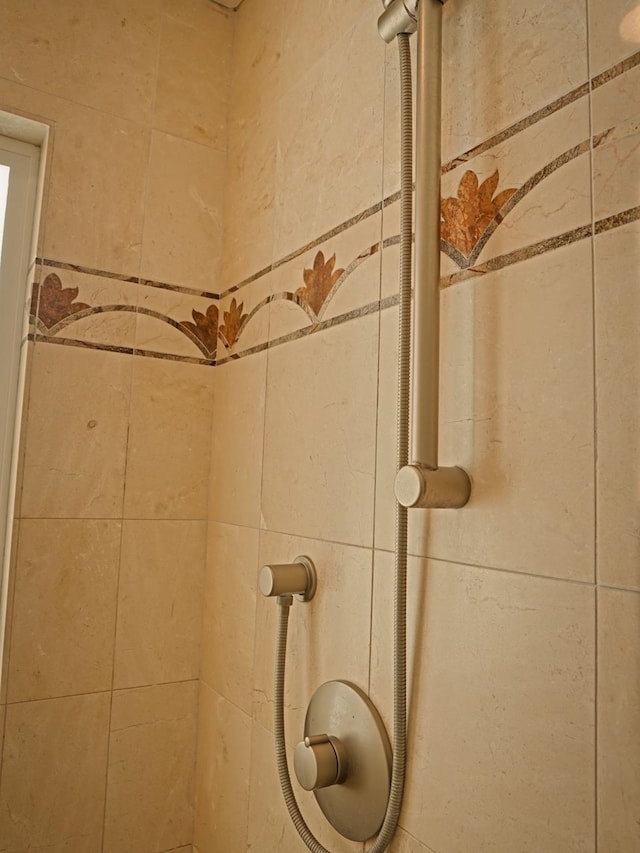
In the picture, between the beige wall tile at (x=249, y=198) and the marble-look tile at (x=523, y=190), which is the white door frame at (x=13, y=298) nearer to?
the beige wall tile at (x=249, y=198)

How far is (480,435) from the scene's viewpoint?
70 centimetres

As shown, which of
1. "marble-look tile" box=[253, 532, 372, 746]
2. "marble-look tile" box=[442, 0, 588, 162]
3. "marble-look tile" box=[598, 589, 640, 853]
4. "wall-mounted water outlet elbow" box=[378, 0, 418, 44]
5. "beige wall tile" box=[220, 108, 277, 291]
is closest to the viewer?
"marble-look tile" box=[598, 589, 640, 853]

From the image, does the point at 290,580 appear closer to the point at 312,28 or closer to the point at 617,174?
the point at 617,174

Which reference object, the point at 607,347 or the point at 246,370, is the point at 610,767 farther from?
the point at 246,370

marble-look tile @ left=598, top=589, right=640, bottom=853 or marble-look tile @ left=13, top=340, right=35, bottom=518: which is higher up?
marble-look tile @ left=13, top=340, right=35, bottom=518

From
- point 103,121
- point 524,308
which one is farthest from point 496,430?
point 103,121

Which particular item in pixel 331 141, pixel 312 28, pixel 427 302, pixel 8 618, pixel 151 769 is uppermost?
pixel 312 28

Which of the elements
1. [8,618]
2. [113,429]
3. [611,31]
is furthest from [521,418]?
[8,618]

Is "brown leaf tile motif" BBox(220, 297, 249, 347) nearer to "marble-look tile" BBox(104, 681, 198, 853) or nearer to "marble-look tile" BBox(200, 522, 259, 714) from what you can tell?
"marble-look tile" BBox(200, 522, 259, 714)

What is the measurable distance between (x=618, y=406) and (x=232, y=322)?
91 centimetres

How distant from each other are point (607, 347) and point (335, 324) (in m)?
0.47

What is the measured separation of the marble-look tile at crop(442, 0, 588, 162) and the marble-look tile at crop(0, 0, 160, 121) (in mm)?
766

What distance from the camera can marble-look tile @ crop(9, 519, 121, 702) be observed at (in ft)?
3.76

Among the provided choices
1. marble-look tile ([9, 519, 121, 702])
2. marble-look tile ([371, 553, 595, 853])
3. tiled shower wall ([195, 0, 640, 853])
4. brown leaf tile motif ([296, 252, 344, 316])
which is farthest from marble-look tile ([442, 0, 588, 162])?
marble-look tile ([9, 519, 121, 702])
